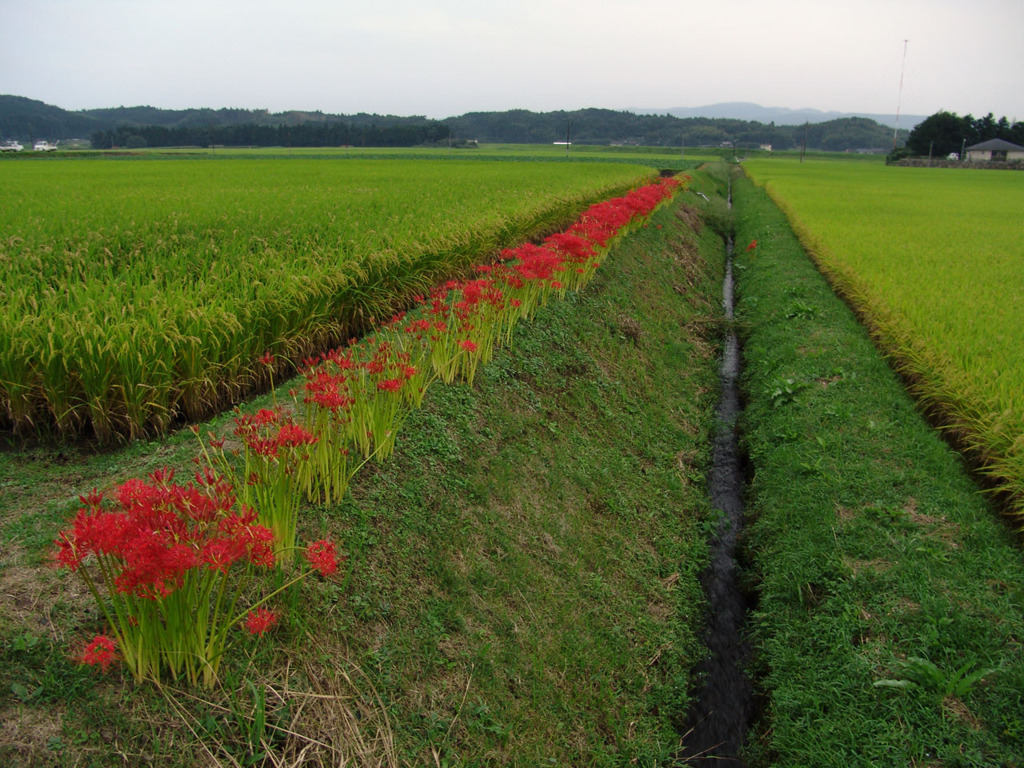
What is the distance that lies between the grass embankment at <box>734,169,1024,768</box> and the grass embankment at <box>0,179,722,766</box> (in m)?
0.62

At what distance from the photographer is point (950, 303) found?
295 inches

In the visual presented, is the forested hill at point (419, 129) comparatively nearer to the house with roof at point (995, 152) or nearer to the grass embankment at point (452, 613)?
the house with roof at point (995, 152)

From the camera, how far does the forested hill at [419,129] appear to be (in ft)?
263

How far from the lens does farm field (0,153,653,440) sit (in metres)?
3.95

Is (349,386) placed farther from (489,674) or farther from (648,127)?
(648,127)

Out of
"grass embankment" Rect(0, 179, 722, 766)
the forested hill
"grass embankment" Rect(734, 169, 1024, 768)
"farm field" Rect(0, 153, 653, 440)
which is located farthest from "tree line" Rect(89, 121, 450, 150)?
"grass embankment" Rect(734, 169, 1024, 768)

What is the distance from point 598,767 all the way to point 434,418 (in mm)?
2318

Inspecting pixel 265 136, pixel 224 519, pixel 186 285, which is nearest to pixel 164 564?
pixel 224 519

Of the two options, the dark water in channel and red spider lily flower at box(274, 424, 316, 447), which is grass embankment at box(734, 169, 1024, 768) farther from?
red spider lily flower at box(274, 424, 316, 447)

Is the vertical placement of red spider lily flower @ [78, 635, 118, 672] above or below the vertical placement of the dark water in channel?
above

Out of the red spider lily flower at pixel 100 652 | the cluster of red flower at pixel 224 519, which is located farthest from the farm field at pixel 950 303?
the red spider lily flower at pixel 100 652

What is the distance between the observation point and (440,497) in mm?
3891

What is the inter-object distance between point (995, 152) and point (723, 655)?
76317 millimetres

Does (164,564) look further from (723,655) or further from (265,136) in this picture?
(265,136)
